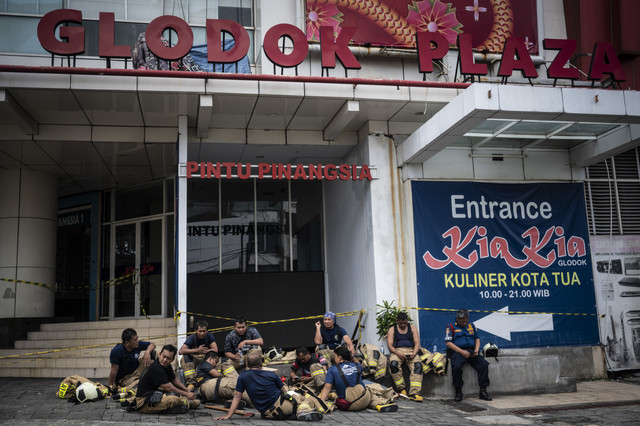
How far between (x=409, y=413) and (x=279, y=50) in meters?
7.12

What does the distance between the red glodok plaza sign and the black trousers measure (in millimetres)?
5599

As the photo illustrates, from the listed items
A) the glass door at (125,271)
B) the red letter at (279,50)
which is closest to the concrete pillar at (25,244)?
the glass door at (125,271)

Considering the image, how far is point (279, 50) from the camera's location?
1180 centimetres

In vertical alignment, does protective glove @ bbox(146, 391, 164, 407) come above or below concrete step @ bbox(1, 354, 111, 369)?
below

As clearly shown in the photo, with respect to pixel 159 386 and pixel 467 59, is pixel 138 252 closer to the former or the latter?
pixel 159 386

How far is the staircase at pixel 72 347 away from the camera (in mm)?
12859

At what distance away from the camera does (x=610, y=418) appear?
9.05 meters

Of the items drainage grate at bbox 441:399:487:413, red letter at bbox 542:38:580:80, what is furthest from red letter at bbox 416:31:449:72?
drainage grate at bbox 441:399:487:413

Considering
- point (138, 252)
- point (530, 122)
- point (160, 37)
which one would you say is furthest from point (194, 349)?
point (530, 122)

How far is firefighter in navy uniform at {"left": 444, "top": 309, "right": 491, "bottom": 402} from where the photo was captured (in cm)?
1067

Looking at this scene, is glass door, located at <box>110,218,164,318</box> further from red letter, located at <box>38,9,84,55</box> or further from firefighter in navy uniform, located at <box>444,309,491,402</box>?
firefighter in navy uniform, located at <box>444,309,491,402</box>

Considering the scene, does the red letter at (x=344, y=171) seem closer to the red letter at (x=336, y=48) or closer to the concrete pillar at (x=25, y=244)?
the red letter at (x=336, y=48)

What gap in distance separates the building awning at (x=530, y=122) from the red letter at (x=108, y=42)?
5.94m

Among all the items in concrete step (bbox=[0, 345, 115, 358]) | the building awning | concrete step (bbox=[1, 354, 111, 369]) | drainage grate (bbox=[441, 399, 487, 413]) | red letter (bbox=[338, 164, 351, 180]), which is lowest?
drainage grate (bbox=[441, 399, 487, 413])
